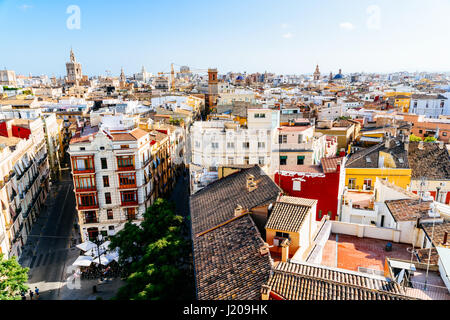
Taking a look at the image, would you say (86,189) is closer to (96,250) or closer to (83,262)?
(96,250)

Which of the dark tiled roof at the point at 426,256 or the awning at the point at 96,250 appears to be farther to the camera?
the awning at the point at 96,250

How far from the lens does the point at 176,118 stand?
43.6 metres

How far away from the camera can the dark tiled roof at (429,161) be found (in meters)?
22.1

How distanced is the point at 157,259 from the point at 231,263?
174 inches

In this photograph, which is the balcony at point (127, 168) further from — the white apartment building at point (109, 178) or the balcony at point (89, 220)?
the balcony at point (89, 220)

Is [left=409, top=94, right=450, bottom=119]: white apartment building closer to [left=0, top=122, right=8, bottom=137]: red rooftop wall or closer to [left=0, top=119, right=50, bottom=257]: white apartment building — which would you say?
[left=0, top=119, right=50, bottom=257]: white apartment building

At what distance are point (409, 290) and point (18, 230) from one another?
2439 centimetres

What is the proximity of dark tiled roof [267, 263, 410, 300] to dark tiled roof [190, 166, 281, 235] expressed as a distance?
4.69m

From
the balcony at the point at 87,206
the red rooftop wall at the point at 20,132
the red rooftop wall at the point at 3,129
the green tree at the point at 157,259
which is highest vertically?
the red rooftop wall at the point at 3,129

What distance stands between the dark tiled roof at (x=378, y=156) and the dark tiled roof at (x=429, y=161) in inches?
41.4

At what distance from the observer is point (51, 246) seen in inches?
955

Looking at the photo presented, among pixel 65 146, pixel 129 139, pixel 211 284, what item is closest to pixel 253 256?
pixel 211 284

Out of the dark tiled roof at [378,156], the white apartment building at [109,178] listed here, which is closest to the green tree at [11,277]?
the white apartment building at [109,178]
